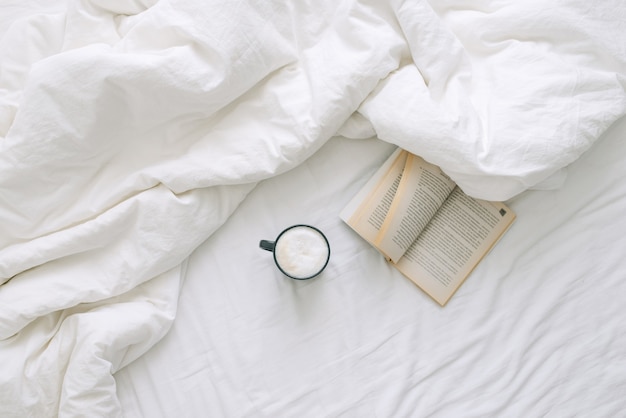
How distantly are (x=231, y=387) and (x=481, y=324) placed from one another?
0.42 meters

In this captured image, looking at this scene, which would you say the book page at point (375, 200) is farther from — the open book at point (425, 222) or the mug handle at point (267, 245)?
the mug handle at point (267, 245)

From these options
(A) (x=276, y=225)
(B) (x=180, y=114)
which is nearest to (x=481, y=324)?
(A) (x=276, y=225)

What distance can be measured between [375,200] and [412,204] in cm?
6

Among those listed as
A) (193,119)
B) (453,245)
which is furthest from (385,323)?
(193,119)

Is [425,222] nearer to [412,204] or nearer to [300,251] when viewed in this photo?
[412,204]

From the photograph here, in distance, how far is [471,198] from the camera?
0.94 meters

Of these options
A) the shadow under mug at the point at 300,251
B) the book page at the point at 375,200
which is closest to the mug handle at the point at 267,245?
the shadow under mug at the point at 300,251

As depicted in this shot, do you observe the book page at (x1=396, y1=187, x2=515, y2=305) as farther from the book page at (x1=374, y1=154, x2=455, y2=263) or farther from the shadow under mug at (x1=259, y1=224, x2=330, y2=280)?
the shadow under mug at (x1=259, y1=224, x2=330, y2=280)

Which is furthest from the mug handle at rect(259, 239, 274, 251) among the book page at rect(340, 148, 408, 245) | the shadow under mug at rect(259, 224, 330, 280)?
the book page at rect(340, 148, 408, 245)

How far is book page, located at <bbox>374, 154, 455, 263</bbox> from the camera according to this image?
895 mm

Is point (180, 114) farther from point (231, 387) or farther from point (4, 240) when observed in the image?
point (231, 387)

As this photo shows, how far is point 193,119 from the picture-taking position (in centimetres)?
88

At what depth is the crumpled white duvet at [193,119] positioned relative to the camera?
81 cm

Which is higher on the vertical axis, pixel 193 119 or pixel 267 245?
pixel 193 119
